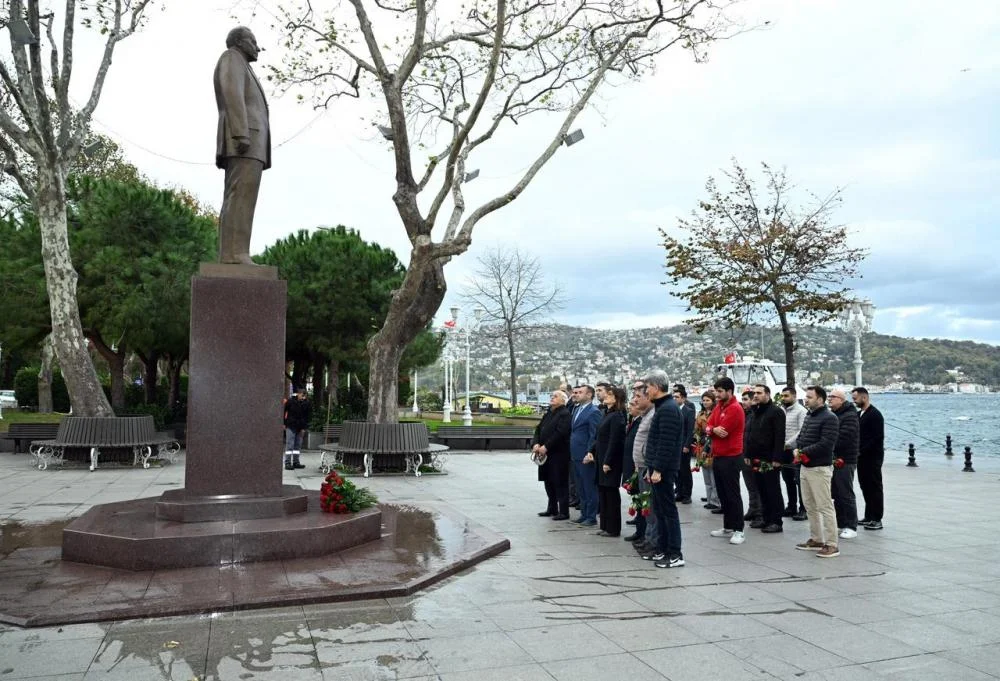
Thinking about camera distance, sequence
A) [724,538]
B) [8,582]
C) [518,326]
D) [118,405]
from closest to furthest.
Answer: [8,582], [724,538], [118,405], [518,326]

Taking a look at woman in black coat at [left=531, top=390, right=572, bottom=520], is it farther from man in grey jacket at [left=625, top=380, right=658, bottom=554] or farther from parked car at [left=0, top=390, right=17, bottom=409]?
parked car at [left=0, top=390, right=17, bottom=409]

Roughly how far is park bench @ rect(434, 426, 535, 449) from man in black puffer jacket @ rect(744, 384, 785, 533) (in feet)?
43.5

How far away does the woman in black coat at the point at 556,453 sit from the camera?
10055 mm

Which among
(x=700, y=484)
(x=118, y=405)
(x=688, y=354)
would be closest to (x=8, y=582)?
(x=700, y=484)

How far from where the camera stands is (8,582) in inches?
245

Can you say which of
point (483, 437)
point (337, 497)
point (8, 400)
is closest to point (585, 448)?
point (337, 497)

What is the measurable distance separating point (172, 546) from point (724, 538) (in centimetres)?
577

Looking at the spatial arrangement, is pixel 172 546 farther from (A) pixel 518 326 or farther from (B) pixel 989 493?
(A) pixel 518 326

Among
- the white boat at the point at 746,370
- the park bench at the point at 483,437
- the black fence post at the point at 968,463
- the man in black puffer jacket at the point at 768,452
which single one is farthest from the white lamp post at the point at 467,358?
the man in black puffer jacket at the point at 768,452

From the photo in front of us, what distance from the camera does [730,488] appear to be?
893cm

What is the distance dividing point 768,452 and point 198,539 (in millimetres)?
6403

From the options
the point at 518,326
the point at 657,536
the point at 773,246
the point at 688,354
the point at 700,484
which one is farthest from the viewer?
the point at 688,354

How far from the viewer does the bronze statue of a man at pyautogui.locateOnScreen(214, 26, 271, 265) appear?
8.19 meters

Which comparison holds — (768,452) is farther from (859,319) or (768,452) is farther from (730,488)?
(859,319)
